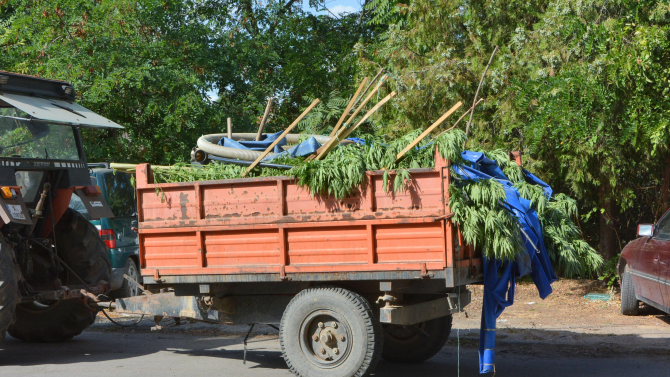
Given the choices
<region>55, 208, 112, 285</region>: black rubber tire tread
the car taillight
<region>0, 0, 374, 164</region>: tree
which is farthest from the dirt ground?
→ <region>0, 0, 374, 164</region>: tree

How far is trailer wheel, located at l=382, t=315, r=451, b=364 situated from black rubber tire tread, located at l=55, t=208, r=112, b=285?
343 centimetres

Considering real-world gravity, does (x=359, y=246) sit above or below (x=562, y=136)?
below

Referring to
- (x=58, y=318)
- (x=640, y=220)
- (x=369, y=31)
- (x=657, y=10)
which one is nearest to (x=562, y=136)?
A: (x=657, y=10)

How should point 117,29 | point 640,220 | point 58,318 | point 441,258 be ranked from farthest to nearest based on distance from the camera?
point 117,29 < point 640,220 < point 58,318 < point 441,258

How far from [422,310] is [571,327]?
12.0 feet

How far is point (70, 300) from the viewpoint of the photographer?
25.5ft

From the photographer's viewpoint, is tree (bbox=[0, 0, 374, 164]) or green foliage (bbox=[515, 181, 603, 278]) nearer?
green foliage (bbox=[515, 181, 603, 278])

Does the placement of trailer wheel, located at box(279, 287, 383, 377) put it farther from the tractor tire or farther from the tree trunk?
the tree trunk

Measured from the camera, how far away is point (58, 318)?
26.0 ft

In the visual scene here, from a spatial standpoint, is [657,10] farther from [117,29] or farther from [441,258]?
[117,29]

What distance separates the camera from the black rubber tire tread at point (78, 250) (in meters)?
7.78

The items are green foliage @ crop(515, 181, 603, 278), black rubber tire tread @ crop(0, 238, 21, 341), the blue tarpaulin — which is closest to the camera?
the blue tarpaulin

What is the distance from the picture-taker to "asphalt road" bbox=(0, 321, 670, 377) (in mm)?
6352

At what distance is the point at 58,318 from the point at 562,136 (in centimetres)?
672
